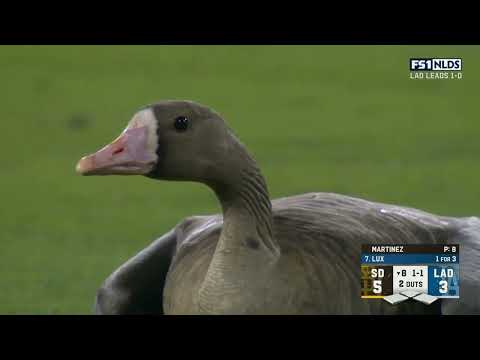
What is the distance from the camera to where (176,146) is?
5305 mm

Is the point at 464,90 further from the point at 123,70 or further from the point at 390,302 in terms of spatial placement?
the point at 390,302

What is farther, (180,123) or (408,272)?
(408,272)

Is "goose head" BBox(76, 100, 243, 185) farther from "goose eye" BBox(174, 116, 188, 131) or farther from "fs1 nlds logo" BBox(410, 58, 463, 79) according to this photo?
"fs1 nlds logo" BBox(410, 58, 463, 79)

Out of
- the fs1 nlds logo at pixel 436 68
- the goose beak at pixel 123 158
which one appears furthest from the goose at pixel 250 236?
the fs1 nlds logo at pixel 436 68

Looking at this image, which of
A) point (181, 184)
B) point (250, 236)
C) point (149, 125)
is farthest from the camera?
point (181, 184)

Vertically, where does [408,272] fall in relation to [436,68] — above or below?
below

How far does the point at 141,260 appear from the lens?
662 cm

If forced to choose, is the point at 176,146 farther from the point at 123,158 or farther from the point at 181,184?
the point at 181,184

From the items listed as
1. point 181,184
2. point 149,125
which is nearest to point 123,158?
point 149,125

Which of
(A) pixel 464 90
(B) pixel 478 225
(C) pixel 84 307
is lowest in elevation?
(C) pixel 84 307

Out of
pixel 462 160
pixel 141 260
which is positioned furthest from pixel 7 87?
pixel 141 260

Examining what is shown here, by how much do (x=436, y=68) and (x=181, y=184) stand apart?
5114mm

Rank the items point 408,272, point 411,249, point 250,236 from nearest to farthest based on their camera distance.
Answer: point 250,236
point 408,272
point 411,249

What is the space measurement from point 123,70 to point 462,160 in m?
4.04
